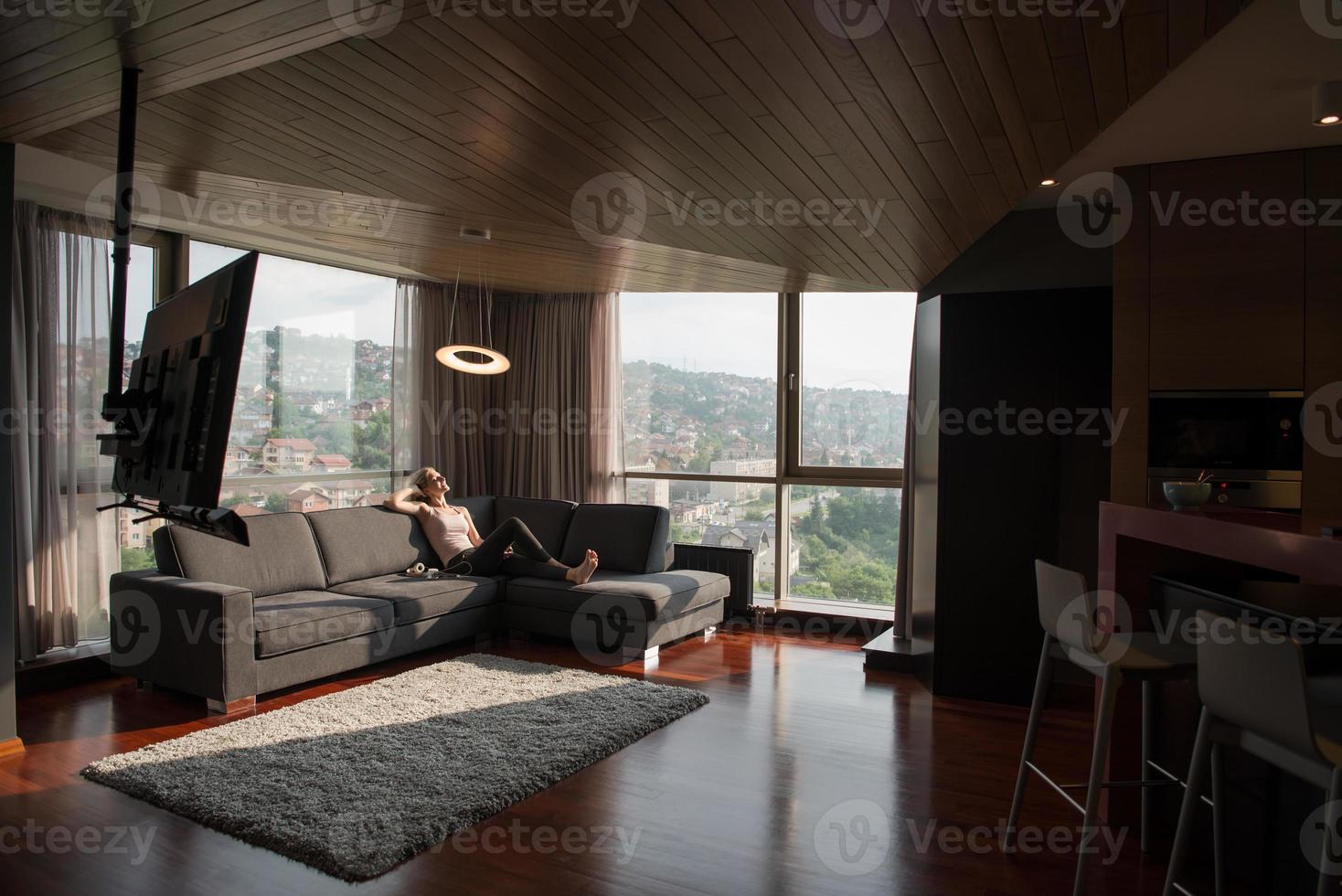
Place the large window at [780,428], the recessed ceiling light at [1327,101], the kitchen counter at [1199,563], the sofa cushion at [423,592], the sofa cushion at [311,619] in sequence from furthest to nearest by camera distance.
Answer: the large window at [780,428]
the sofa cushion at [423,592]
the sofa cushion at [311,619]
the recessed ceiling light at [1327,101]
the kitchen counter at [1199,563]

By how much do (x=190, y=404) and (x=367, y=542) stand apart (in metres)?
3.49

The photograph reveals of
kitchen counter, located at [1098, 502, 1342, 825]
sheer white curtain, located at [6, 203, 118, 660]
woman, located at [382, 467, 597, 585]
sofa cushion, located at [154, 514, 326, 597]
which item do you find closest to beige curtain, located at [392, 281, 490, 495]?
woman, located at [382, 467, 597, 585]

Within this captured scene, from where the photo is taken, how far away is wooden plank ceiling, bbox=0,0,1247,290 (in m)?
2.13

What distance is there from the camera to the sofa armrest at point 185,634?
4.15 meters

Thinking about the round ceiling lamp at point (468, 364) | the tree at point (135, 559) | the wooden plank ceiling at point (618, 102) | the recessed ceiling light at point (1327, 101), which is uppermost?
the recessed ceiling light at point (1327, 101)

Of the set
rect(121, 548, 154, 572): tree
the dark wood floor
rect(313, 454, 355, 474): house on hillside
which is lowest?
the dark wood floor

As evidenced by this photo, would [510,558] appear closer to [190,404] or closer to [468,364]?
[468,364]

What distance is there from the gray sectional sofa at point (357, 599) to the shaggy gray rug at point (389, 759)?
293 mm

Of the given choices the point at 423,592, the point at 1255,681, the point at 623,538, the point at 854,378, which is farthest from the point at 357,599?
the point at 1255,681

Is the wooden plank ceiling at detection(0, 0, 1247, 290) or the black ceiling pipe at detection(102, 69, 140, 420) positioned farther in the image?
the black ceiling pipe at detection(102, 69, 140, 420)

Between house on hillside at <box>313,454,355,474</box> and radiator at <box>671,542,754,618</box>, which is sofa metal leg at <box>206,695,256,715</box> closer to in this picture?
house on hillside at <box>313,454,355,474</box>

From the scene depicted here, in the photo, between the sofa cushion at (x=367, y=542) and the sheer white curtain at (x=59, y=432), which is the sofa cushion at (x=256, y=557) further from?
the sheer white curtain at (x=59, y=432)

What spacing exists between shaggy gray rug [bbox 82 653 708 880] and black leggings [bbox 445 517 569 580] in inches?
42.0

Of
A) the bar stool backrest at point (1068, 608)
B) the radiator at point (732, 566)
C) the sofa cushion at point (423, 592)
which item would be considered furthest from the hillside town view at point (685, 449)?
the bar stool backrest at point (1068, 608)
